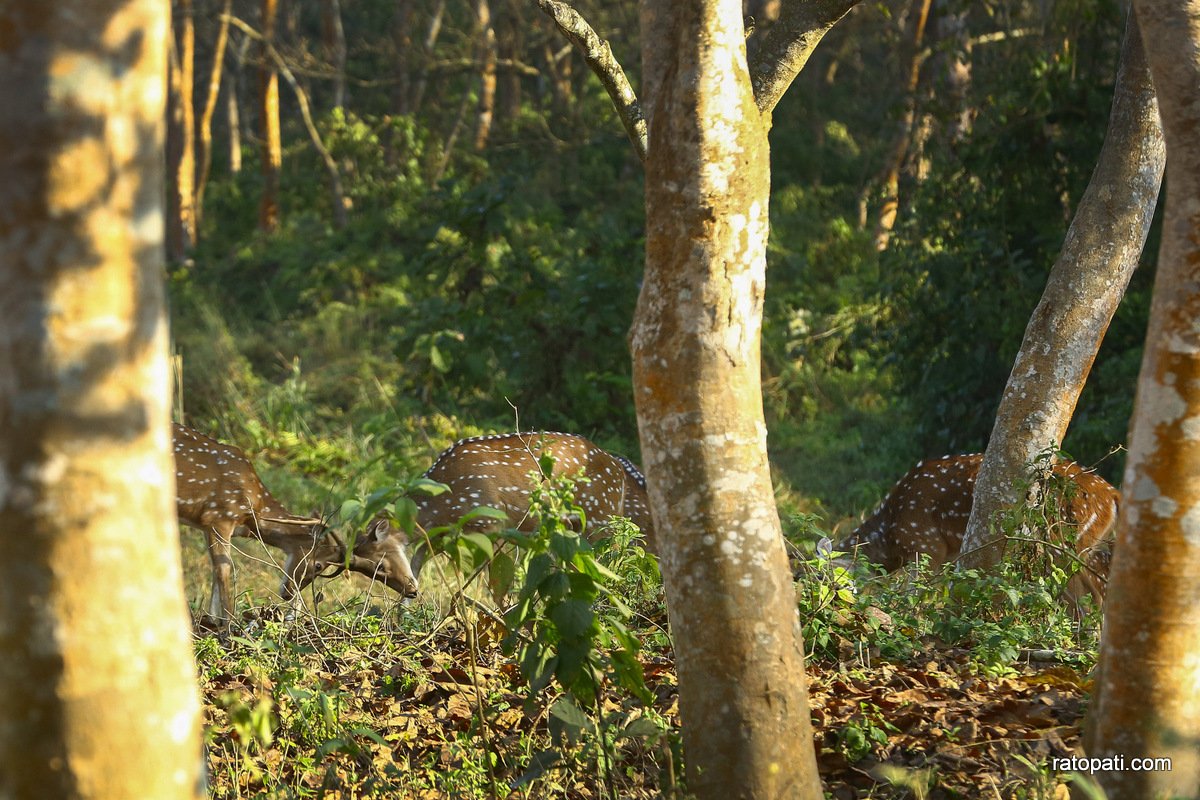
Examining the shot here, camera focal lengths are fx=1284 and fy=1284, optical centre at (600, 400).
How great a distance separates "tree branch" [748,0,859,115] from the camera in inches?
143

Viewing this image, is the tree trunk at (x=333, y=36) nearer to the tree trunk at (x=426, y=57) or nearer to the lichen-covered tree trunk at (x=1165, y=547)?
the tree trunk at (x=426, y=57)

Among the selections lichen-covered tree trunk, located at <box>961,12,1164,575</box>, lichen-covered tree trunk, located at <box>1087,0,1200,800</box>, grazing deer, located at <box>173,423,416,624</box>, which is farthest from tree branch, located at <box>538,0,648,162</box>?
grazing deer, located at <box>173,423,416,624</box>

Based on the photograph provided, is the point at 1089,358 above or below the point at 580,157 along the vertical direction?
below

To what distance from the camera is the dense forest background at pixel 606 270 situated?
31.9ft

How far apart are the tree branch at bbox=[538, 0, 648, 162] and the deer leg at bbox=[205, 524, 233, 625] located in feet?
9.73

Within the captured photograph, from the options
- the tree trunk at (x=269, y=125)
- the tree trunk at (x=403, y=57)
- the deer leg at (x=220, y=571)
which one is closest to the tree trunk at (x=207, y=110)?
the tree trunk at (x=269, y=125)

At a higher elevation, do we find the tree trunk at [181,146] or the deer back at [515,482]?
the tree trunk at [181,146]

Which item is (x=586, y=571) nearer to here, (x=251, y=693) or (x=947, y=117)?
(x=251, y=693)

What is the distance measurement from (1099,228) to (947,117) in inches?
176

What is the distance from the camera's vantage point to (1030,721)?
373 centimetres

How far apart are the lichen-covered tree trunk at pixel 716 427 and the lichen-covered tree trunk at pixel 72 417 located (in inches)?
54.4

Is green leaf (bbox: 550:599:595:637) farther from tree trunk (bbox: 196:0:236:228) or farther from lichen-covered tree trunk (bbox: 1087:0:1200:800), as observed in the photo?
tree trunk (bbox: 196:0:236:228)

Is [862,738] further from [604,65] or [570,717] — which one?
[604,65]

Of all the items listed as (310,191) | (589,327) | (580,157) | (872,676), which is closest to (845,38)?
(580,157)
